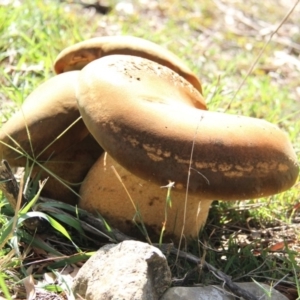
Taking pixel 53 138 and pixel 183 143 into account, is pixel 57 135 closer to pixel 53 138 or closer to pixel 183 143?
pixel 53 138

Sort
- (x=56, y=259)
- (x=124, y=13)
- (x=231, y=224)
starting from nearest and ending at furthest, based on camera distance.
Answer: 1. (x=56, y=259)
2. (x=231, y=224)
3. (x=124, y=13)

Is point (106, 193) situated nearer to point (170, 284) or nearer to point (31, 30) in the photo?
point (170, 284)

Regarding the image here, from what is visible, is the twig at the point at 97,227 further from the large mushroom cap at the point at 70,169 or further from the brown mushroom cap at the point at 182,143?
the brown mushroom cap at the point at 182,143

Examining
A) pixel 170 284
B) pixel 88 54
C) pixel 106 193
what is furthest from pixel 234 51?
pixel 170 284

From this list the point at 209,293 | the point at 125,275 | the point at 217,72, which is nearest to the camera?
the point at 125,275

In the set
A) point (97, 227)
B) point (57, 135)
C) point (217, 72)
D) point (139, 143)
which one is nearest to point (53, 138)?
point (57, 135)

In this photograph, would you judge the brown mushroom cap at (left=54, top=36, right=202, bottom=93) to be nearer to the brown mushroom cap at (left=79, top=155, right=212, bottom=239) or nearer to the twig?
the brown mushroom cap at (left=79, top=155, right=212, bottom=239)
